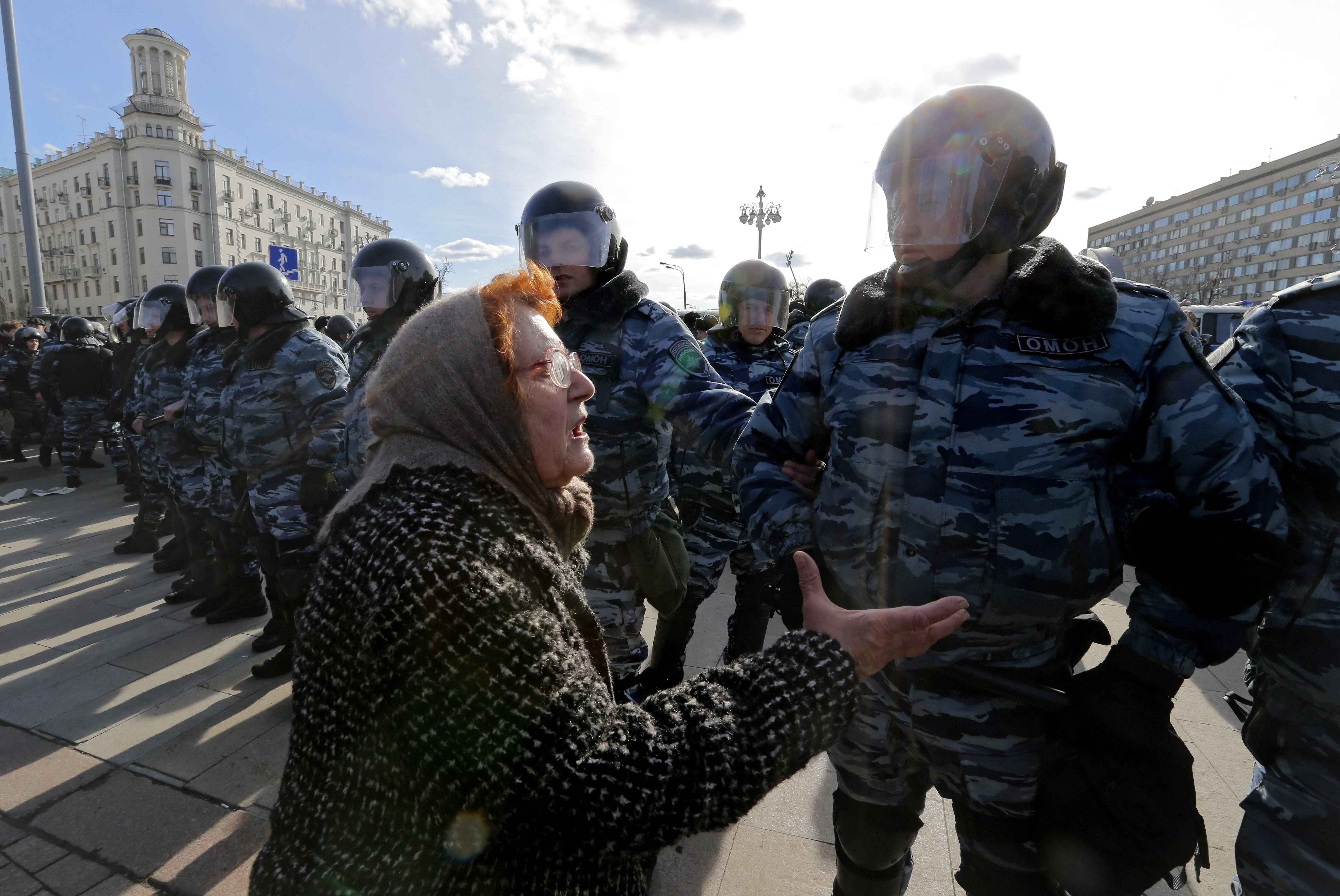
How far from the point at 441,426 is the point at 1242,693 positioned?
459 cm

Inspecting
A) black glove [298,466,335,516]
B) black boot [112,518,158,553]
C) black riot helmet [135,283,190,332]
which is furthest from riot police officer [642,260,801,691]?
black boot [112,518,158,553]

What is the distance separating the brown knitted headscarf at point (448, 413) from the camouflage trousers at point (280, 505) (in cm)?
340

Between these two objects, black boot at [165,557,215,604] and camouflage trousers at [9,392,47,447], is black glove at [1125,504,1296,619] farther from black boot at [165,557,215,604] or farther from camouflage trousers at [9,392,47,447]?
camouflage trousers at [9,392,47,447]

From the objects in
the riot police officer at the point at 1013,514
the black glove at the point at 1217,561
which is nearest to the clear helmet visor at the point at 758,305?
the riot police officer at the point at 1013,514

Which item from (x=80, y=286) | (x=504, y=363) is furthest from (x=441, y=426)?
(x=80, y=286)

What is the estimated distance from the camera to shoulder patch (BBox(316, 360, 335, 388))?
421cm

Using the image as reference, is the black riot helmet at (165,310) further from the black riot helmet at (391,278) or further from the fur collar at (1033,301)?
the fur collar at (1033,301)

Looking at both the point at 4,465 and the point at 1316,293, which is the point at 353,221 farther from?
the point at 1316,293

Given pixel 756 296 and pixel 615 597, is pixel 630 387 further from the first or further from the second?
pixel 756 296

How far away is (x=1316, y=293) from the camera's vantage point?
157 cm

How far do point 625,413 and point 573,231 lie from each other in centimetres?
83

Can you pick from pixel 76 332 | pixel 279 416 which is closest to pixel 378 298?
pixel 279 416

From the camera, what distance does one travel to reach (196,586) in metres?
5.32

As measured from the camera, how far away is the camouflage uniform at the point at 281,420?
4129 millimetres
